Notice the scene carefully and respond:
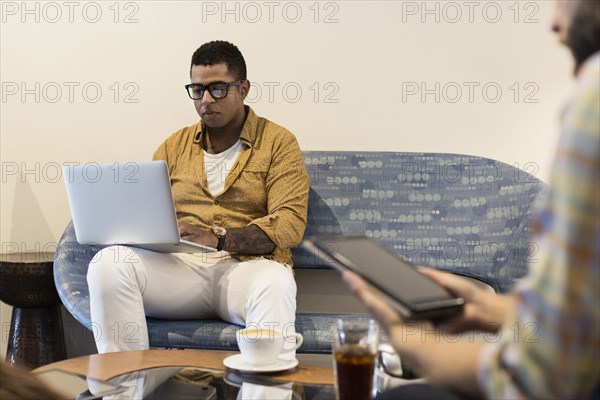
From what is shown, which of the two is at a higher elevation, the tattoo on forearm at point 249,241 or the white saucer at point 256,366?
the tattoo on forearm at point 249,241

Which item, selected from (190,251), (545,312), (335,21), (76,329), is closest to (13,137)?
(76,329)

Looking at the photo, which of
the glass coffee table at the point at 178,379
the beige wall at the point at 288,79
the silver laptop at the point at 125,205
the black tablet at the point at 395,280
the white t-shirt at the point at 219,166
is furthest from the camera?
the beige wall at the point at 288,79

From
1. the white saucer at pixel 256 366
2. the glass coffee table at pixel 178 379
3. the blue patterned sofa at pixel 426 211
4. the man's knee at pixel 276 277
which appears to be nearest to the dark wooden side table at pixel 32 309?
the blue patterned sofa at pixel 426 211

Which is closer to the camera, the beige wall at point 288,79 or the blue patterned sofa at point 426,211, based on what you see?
the blue patterned sofa at point 426,211

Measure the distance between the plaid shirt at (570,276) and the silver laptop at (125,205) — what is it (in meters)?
1.60

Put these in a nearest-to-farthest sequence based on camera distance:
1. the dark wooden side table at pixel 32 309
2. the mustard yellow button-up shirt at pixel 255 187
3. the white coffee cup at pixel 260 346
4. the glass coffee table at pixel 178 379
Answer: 1. the glass coffee table at pixel 178 379
2. the white coffee cup at pixel 260 346
3. the mustard yellow button-up shirt at pixel 255 187
4. the dark wooden side table at pixel 32 309

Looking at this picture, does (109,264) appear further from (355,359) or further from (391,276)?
(391,276)

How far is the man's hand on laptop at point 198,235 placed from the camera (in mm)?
2424

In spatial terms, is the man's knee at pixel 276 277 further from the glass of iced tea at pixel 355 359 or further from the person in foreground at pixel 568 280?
the person in foreground at pixel 568 280

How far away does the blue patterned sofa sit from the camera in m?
2.64

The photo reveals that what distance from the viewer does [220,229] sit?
2459 millimetres

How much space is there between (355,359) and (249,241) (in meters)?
1.21

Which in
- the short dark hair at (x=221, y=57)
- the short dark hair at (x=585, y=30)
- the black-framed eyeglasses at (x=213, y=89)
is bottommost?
the black-framed eyeglasses at (x=213, y=89)

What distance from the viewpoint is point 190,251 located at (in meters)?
2.47
